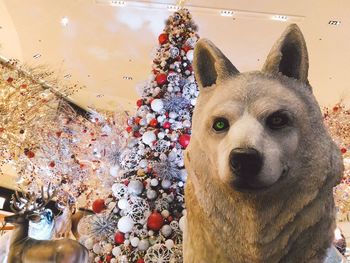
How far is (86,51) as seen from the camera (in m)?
5.70

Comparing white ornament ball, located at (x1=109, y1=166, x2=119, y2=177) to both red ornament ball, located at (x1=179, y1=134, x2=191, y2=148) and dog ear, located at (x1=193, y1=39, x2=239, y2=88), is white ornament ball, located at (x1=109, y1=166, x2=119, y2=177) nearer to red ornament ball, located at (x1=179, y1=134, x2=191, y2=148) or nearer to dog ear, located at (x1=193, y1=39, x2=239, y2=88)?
red ornament ball, located at (x1=179, y1=134, x2=191, y2=148)

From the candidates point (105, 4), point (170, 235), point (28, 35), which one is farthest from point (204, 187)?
point (28, 35)

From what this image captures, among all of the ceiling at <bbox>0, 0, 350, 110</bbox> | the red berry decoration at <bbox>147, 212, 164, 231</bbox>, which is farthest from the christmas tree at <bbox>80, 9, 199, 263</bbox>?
the ceiling at <bbox>0, 0, 350, 110</bbox>

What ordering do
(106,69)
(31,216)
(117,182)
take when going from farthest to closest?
(106,69) < (31,216) < (117,182)

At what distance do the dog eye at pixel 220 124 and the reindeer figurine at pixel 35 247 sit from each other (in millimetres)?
1632

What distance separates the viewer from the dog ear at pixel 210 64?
114cm

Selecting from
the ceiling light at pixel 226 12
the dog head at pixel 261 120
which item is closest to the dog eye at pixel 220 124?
the dog head at pixel 261 120

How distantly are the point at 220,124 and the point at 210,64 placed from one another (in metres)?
0.25

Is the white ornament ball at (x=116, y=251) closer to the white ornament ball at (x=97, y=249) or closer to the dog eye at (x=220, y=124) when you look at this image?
the white ornament ball at (x=97, y=249)

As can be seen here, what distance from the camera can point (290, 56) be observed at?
42.9 inches

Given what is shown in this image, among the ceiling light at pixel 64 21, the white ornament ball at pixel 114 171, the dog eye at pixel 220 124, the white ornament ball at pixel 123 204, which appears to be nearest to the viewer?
the dog eye at pixel 220 124

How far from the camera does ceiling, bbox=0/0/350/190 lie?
4.34 metres

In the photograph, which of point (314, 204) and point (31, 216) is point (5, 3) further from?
A: point (314, 204)

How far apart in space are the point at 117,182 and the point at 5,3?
3472 millimetres
